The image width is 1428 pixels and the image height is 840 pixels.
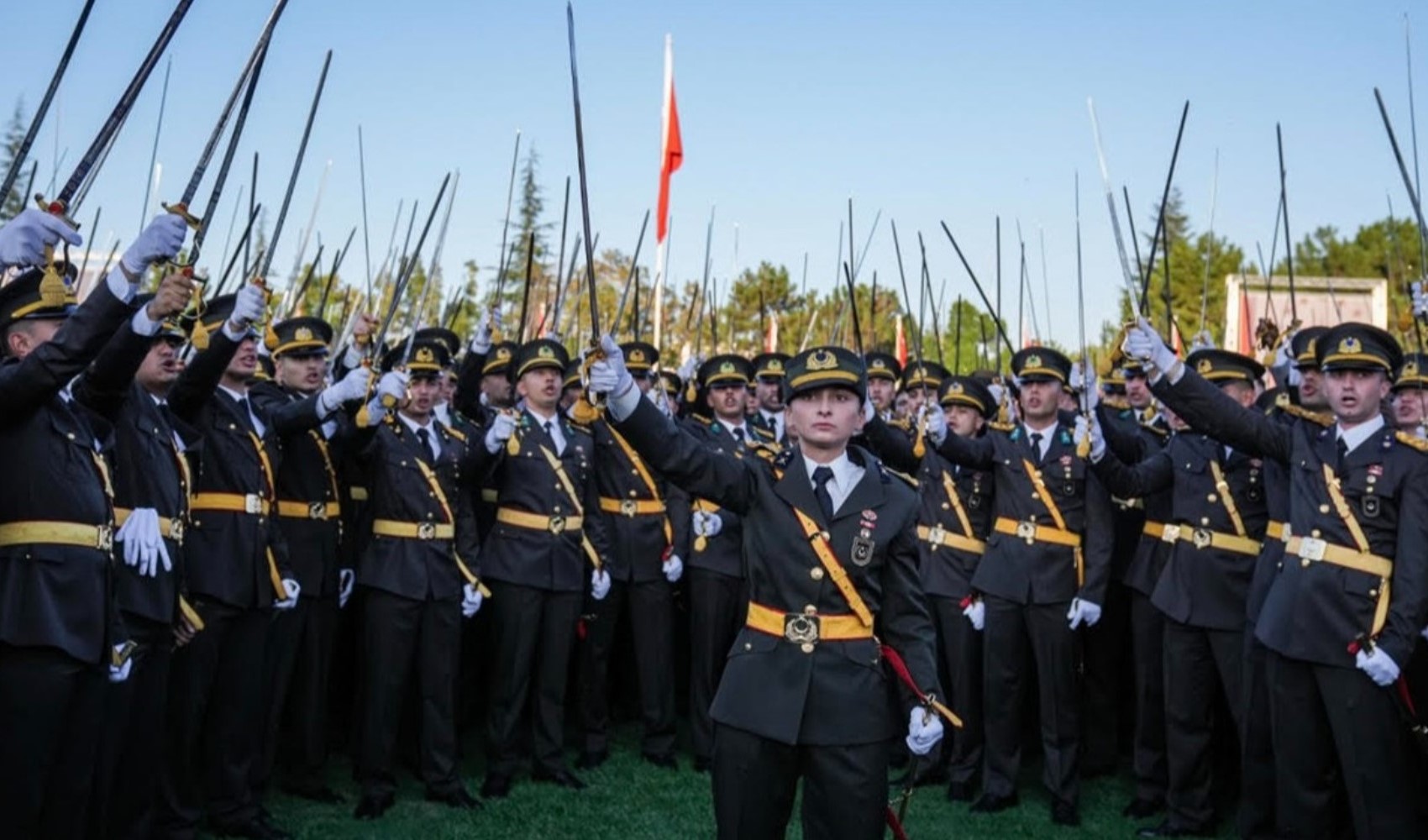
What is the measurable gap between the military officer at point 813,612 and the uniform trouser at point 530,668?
11.0 feet

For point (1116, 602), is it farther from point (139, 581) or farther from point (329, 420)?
point (139, 581)

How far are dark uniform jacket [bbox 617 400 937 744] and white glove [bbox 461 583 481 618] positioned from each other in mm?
3327

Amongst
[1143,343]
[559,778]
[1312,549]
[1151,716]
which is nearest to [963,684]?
[1151,716]

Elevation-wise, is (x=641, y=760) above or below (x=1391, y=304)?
below

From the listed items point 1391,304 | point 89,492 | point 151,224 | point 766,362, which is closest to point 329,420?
point 89,492

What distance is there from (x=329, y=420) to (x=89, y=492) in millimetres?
2512

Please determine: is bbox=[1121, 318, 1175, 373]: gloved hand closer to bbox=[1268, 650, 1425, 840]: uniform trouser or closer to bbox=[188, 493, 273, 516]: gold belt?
bbox=[1268, 650, 1425, 840]: uniform trouser

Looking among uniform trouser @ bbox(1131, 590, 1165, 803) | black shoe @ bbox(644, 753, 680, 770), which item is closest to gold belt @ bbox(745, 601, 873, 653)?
uniform trouser @ bbox(1131, 590, 1165, 803)

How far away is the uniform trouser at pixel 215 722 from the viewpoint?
5.82 metres

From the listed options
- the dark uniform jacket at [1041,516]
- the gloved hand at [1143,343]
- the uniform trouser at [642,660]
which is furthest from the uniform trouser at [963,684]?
the gloved hand at [1143,343]

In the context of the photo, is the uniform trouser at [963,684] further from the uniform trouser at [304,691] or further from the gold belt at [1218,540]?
the uniform trouser at [304,691]

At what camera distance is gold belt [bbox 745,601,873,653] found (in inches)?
169

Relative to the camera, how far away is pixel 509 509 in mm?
7688

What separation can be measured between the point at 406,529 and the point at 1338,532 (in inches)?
194
